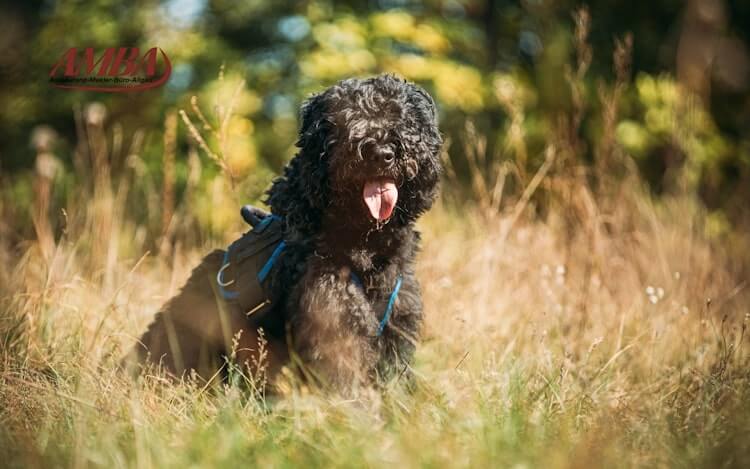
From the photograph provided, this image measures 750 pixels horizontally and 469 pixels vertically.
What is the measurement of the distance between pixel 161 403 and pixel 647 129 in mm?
5876

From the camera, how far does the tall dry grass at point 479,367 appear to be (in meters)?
2.08

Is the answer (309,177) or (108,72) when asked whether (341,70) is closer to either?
(108,72)

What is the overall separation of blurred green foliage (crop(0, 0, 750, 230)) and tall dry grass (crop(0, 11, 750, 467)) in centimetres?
168

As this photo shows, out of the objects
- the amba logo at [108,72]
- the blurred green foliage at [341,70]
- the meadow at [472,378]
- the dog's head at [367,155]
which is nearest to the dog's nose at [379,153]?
the dog's head at [367,155]

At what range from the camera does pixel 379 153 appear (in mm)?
2660

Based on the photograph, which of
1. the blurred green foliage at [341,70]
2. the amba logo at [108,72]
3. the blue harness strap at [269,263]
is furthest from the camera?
the blurred green foliage at [341,70]

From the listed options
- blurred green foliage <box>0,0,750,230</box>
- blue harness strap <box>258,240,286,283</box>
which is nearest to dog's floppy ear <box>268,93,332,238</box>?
blue harness strap <box>258,240,286,283</box>

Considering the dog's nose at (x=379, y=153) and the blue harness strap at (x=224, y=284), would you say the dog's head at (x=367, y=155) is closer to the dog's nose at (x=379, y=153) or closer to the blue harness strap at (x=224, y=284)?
the dog's nose at (x=379, y=153)

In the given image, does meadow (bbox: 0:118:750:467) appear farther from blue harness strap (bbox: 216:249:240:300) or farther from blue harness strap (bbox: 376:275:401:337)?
blue harness strap (bbox: 216:249:240:300)

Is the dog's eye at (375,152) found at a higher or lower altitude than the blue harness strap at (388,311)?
higher

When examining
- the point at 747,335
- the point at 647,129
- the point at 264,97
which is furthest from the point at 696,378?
the point at 264,97

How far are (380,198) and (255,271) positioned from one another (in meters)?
0.66

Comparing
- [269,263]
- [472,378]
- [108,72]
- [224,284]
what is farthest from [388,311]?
[108,72]

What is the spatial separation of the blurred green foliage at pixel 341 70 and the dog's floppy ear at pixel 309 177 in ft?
10.4
